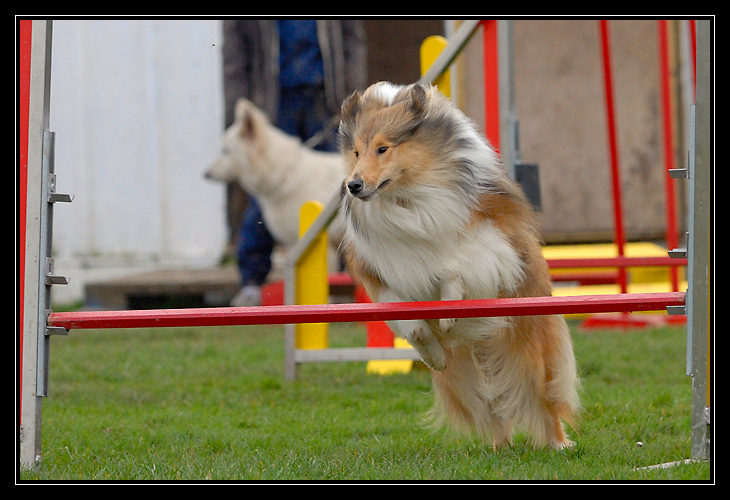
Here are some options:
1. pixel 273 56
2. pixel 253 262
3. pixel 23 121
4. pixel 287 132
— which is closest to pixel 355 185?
pixel 23 121

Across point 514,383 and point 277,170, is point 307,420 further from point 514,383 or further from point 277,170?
point 277,170

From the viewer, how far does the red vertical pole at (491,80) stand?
413cm

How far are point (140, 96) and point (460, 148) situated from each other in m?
6.28

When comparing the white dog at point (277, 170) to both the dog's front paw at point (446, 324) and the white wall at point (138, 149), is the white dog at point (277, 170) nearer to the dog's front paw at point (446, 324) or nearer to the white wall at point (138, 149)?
the white wall at point (138, 149)

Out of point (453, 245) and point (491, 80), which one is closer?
point (453, 245)

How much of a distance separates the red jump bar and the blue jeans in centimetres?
487

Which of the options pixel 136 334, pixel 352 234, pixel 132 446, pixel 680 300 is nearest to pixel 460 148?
pixel 352 234

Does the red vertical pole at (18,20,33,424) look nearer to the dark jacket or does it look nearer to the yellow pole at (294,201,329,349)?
the yellow pole at (294,201,329,349)

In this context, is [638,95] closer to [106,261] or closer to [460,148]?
[106,261]

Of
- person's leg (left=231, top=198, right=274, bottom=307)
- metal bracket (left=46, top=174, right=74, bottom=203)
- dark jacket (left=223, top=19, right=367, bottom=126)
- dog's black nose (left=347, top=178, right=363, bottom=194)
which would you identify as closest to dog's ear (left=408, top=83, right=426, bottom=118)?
dog's black nose (left=347, top=178, right=363, bottom=194)

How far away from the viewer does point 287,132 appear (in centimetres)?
845

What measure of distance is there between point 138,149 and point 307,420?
555 centimetres

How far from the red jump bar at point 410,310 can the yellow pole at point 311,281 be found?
2.29 m

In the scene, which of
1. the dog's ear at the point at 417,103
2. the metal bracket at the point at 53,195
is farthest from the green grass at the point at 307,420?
the dog's ear at the point at 417,103
